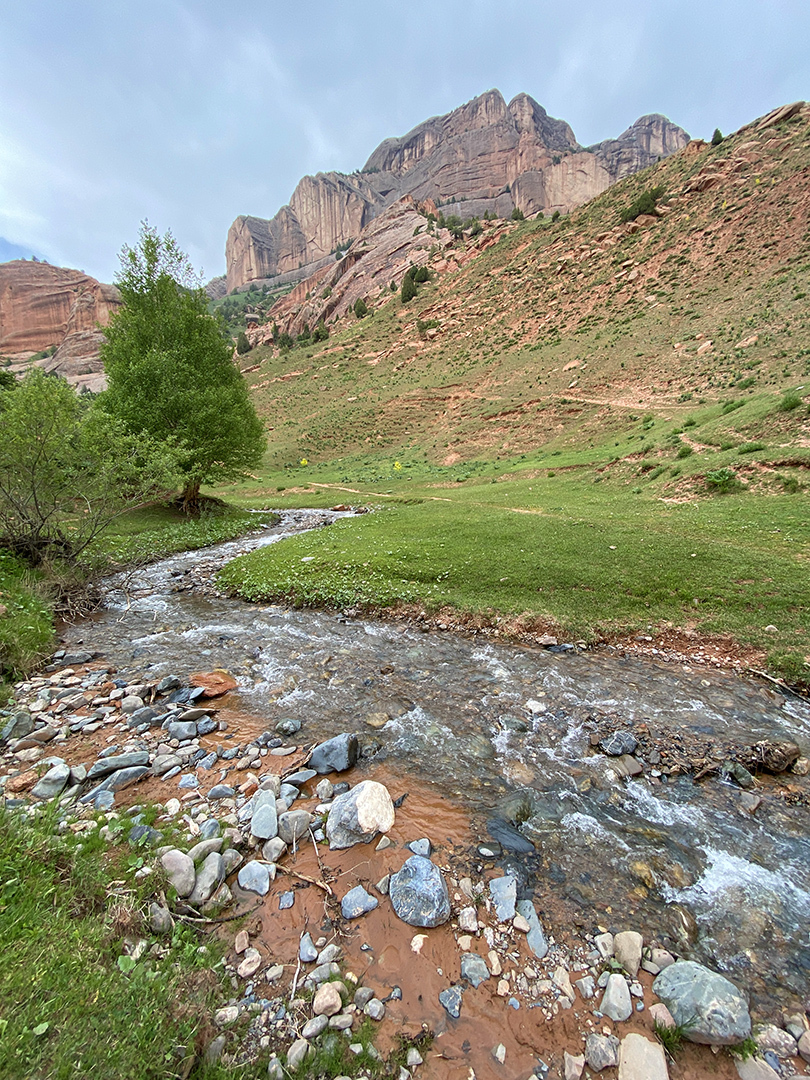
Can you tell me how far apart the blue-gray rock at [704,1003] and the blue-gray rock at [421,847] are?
2.33 meters

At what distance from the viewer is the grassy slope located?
40.4 feet

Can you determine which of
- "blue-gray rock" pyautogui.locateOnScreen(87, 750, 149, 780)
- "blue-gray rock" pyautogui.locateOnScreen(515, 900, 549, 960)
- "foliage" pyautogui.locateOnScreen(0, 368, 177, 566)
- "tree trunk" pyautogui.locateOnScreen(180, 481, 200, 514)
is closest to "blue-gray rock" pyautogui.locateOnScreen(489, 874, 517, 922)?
"blue-gray rock" pyautogui.locateOnScreen(515, 900, 549, 960)

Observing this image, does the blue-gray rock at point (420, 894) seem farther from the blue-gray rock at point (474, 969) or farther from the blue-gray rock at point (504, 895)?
the blue-gray rock at point (504, 895)

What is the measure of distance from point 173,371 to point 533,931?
3160 cm

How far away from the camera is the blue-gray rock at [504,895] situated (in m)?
4.27

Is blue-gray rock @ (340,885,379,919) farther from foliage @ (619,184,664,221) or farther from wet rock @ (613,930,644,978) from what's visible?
foliage @ (619,184,664,221)

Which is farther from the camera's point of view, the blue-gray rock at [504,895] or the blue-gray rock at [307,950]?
the blue-gray rock at [504,895]

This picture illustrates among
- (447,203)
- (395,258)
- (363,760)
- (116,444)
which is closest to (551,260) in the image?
(395,258)

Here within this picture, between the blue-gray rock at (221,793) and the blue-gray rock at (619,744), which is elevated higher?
the blue-gray rock at (221,793)

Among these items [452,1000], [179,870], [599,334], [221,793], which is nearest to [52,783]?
[221,793]

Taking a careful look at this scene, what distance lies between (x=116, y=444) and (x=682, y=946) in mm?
17628

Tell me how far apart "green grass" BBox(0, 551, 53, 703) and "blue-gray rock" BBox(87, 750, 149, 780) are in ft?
11.1

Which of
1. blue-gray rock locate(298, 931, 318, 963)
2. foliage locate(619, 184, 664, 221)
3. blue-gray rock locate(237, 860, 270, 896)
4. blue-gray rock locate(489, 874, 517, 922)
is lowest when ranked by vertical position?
blue-gray rock locate(489, 874, 517, 922)

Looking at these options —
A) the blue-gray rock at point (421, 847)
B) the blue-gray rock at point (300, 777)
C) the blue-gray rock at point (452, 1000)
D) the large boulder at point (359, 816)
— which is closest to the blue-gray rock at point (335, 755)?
the blue-gray rock at point (300, 777)
